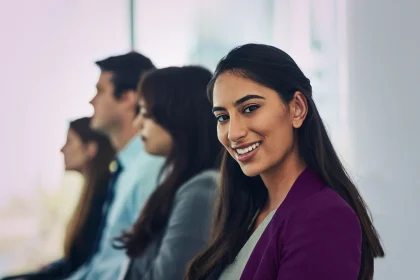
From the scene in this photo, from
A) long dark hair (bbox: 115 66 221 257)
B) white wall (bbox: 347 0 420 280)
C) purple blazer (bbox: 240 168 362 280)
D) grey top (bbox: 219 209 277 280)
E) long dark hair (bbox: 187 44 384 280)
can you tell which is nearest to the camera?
purple blazer (bbox: 240 168 362 280)

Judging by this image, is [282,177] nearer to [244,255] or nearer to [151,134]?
[244,255]

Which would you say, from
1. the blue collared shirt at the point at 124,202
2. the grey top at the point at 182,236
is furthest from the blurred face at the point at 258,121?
the blue collared shirt at the point at 124,202

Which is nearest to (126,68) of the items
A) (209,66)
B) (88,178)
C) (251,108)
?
(209,66)

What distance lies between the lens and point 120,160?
1985mm

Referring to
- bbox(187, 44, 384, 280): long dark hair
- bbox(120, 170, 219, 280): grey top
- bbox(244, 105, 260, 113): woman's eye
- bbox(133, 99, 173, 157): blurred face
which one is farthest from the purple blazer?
bbox(133, 99, 173, 157): blurred face

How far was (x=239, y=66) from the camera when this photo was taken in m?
1.10

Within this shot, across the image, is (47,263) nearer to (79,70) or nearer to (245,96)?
(79,70)

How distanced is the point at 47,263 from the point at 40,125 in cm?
44

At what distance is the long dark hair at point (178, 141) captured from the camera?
1.92m

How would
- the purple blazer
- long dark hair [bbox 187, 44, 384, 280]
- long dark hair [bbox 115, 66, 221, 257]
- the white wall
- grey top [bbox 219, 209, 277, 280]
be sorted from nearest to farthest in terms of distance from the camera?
the purple blazer
long dark hair [bbox 187, 44, 384, 280]
grey top [bbox 219, 209, 277, 280]
the white wall
long dark hair [bbox 115, 66, 221, 257]

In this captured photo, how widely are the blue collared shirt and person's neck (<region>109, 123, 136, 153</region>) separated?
1 cm

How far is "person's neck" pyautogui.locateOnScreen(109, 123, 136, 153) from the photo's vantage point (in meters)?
1.99

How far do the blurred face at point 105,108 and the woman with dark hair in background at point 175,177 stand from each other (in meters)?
0.08

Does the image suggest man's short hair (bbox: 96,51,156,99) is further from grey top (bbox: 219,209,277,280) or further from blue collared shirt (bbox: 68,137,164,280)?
grey top (bbox: 219,209,277,280)
